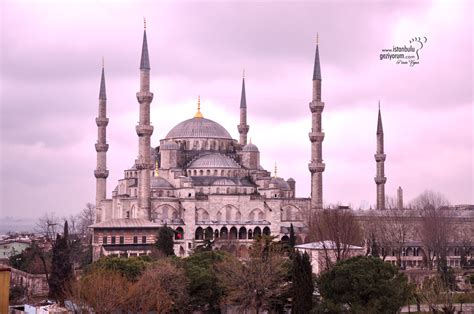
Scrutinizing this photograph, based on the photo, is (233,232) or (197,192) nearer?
(233,232)

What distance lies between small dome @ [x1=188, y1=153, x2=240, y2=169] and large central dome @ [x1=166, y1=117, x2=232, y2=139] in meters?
2.96

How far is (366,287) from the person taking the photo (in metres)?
24.4

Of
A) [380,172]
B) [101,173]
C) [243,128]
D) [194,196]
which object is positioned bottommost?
[194,196]

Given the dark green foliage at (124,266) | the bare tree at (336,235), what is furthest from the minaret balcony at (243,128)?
the dark green foliage at (124,266)

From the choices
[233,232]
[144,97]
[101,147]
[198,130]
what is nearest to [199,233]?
[233,232]

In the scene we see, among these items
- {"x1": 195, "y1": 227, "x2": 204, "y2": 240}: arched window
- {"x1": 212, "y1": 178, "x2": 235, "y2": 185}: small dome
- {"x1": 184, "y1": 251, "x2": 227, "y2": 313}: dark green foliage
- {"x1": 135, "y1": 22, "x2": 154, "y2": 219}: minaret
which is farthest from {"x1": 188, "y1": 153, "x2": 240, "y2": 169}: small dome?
{"x1": 184, "y1": 251, "x2": 227, "y2": 313}: dark green foliage

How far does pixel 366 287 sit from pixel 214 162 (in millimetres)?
33534

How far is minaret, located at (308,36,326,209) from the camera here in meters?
53.7

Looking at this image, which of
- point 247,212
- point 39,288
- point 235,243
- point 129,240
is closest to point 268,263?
point 39,288

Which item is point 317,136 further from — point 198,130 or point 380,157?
point 198,130

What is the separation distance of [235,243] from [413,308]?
2191 centimetres

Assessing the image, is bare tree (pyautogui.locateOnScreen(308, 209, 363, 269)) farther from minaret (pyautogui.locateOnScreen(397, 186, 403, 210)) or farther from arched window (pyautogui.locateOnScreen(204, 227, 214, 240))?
minaret (pyautogui.locateOnScreen(397, 186, 403, 210))

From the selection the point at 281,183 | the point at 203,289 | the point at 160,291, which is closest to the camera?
the point at 160,291

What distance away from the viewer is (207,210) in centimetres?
5353
